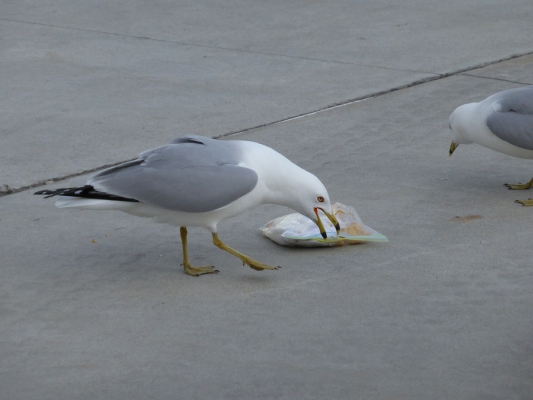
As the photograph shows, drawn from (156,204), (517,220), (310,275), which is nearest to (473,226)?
(517,220)

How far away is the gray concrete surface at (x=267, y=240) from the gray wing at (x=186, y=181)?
1.43 ft

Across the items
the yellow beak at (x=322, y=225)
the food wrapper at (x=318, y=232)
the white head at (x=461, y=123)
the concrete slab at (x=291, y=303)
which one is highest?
the white head at (x=461, y=123)

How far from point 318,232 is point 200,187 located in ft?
2.84

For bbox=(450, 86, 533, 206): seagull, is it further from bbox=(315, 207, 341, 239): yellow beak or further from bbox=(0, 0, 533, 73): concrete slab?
bbox=(0, 0, 533, 73): concrete slab

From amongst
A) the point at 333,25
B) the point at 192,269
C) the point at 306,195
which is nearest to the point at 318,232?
the point at 306,195

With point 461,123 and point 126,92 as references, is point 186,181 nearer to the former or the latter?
point 461,123

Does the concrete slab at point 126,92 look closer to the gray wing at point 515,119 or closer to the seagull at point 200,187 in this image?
the seagull at point 200,187

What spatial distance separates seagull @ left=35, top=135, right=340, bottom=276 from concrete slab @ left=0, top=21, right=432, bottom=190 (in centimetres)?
154

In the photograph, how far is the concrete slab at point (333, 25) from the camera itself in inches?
343

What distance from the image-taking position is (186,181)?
4.09 metres

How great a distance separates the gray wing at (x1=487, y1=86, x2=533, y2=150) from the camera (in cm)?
528

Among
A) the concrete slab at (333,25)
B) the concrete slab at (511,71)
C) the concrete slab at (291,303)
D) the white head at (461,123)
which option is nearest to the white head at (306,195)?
the concrete slab at (291,303)

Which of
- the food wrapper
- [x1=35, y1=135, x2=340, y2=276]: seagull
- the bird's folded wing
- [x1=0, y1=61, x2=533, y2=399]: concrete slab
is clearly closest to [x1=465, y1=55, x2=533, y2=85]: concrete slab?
[x1=0, y1=61, x2=533, y2=399]: concrete slab

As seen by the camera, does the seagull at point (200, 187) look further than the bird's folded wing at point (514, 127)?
No
